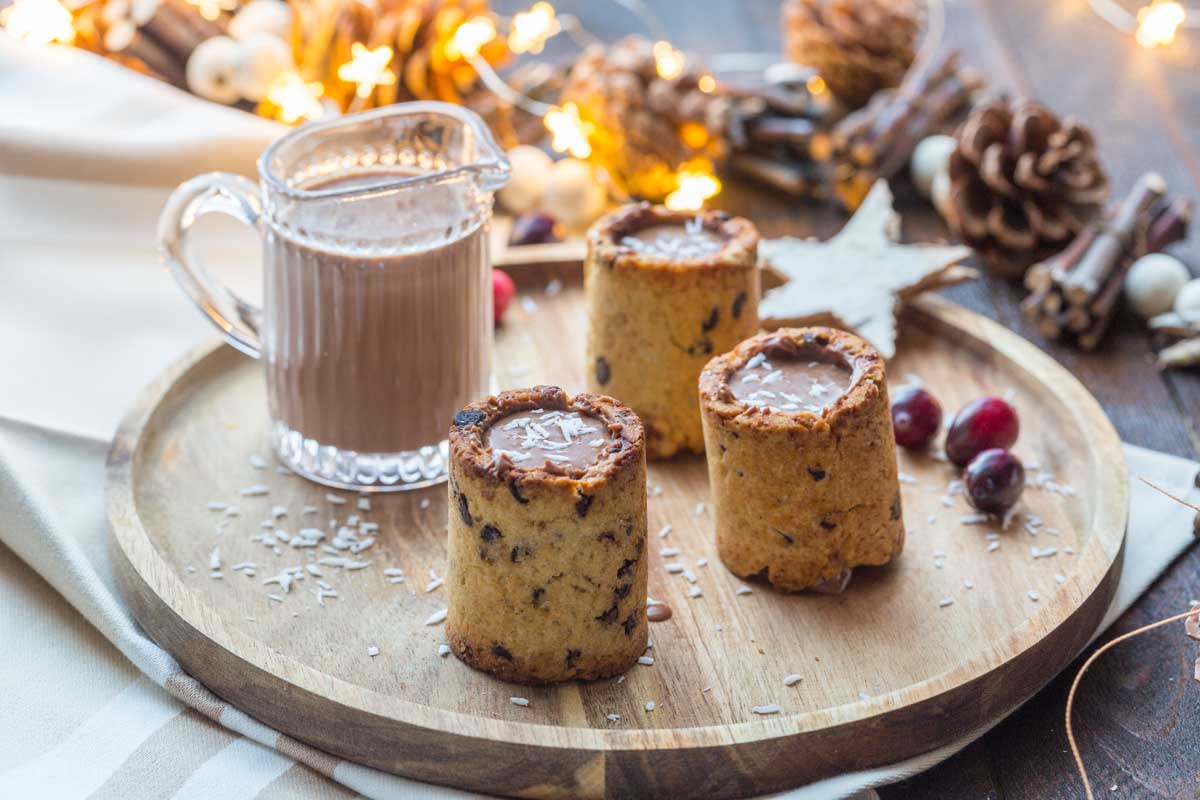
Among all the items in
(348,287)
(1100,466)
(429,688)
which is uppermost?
(348,287)

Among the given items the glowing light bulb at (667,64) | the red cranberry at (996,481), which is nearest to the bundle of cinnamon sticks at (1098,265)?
the red cranberry at (996,481)

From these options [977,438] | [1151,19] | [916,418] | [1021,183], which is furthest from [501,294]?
[1151,19]

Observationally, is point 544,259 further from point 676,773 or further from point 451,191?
point 676,773

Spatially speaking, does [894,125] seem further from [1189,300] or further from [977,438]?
[977,438]

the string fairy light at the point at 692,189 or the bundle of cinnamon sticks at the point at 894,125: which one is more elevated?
the bundle of cinnamon sticks at the point at 894,125

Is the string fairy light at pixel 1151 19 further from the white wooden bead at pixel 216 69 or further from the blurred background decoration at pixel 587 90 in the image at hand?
the white wooden bead at pixel 216 69

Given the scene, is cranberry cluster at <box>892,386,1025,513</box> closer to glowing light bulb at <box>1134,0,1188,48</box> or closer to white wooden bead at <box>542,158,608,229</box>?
white wooden bead at <box>542,158,608,229</box>

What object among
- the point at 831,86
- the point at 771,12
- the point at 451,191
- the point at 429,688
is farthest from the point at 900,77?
the point at 429,688
